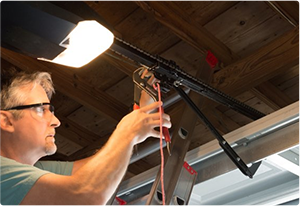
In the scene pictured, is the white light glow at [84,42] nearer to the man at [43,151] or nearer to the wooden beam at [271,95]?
the man at [43,151]

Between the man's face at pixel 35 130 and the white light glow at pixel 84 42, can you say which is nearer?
the white light glow at pixel 84 42

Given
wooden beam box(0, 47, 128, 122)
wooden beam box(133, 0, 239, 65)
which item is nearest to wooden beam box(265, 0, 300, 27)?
wooden beam box(133, 0, 239, 65)

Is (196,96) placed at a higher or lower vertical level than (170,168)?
higher

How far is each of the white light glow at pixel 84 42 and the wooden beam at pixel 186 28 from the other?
3.05 ft

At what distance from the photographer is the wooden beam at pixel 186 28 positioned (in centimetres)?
240

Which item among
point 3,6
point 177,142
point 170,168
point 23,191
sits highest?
point 177,142

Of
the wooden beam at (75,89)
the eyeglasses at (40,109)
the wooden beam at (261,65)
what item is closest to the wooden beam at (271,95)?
the wooden beam at (261,65)

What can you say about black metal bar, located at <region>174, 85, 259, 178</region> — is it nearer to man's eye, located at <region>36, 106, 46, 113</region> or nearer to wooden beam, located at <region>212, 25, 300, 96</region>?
man's eye, located at <region>36, 106, 46, 113</region>

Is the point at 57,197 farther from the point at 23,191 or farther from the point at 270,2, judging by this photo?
the point at 270,2

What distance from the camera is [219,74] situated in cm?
269

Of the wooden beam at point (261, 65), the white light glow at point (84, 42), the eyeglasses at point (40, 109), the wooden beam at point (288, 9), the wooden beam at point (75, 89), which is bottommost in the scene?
the eyeglasses at point (40, 109)

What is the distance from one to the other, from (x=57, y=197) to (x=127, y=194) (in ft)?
3.85

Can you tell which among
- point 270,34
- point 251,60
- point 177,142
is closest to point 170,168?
point 177,142

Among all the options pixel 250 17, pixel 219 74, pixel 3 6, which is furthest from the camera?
pixel 219 74
